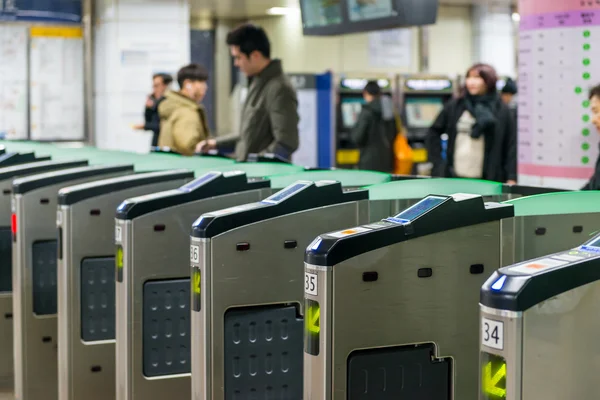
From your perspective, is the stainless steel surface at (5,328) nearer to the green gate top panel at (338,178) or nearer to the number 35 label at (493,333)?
the green gate top panel at (338,178)

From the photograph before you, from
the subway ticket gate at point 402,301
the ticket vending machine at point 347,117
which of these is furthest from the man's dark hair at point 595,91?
the ticket vending machine at point 347,117

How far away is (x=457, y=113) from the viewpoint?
22.3 feet

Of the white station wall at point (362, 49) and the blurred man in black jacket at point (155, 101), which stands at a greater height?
the white station wall at point (362, 49)

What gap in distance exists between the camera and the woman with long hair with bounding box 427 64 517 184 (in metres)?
6.52

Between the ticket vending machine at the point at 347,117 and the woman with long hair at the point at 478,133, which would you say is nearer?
the woman with long hair at the point at 478,133

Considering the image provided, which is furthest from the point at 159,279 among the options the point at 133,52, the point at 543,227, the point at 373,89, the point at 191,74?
the point at 133,52

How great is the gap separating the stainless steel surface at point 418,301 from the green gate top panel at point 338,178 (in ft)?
2.94

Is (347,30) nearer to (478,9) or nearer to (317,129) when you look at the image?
(317,129)

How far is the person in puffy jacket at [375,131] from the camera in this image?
33.3 ft

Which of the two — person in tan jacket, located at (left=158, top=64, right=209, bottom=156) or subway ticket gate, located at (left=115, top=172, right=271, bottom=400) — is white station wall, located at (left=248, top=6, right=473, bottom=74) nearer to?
person in tan jacket, located at (left=158, top=64, right=209, bottom=156)

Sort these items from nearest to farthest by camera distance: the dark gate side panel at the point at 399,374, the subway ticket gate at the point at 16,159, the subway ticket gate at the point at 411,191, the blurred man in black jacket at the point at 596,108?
the dark gate side panel at the point at 399,374, the subway ticket gate at the point at 411,191, the blurred man in black jacket at the point at 596,108, the subway ticket gate at the point at 16,159

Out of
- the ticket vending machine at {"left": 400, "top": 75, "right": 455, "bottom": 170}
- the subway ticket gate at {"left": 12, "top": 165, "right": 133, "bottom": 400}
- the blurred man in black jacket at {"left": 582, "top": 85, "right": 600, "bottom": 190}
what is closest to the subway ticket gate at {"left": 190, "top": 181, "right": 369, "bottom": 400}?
the subway ticket gate at {"left": 12, "top": 165, "right": 133, "bottom": 400}

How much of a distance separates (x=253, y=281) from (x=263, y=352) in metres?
0.22

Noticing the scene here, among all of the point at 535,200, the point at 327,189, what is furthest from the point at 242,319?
the point at 535,200
